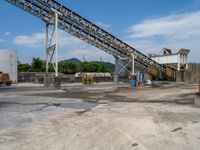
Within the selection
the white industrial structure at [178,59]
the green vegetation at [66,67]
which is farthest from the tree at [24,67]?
the white industrial structure at [178,59]

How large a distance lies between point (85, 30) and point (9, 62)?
14508 millimetres

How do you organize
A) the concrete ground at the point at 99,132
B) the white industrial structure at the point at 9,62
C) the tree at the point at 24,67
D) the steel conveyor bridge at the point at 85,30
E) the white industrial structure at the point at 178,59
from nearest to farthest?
the concrete ground at the point at 99,132
the steel conveyor bridge at the point at 85,30
the white industrial structure at the point at 9,62
the white industrial structure at the point at 178,59
the tree at the point at 24,67

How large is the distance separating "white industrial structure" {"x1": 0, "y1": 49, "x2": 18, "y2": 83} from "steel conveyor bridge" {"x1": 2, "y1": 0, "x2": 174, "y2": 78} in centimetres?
1142

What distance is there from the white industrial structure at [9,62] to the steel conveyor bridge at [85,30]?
37.5 feet

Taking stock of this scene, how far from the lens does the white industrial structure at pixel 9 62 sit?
35812 millimetres

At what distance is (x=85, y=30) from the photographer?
2930 cm

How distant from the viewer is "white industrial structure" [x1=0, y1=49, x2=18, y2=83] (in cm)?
3581

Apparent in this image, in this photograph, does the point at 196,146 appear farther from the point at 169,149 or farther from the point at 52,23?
the point at 52,23

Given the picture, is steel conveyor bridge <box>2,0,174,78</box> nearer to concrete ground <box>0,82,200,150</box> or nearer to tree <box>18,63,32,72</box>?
concrete ground <box>0,82,200,150</box>

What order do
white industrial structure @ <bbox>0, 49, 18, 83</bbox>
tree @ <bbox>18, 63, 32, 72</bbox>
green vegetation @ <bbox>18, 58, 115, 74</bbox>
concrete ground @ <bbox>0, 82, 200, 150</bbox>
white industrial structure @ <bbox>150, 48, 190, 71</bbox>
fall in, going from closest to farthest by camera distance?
concrete ground @ <bbox>0, 82, 200, 150</bbox>, white industrial structure @ <bbox>0, 49, 18, 83</bbox>, white industrial structure @ <bbox>150, 48, 190, 71</bbox>, tree @ <bbox>18, 63, 32, 72</bbox>, green vegetation @ <bbox>18, 58, 115, 74</bbox>

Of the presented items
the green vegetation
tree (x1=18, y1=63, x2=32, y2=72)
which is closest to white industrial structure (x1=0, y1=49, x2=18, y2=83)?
the green vegetation

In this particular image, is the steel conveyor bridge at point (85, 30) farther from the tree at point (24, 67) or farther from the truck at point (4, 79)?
the tree at point (24, 67)

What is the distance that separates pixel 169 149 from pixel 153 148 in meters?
0.38

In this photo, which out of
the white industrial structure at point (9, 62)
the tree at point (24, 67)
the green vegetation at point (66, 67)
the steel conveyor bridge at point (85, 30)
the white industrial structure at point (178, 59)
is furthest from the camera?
the green vegetation at point (66, 67)
